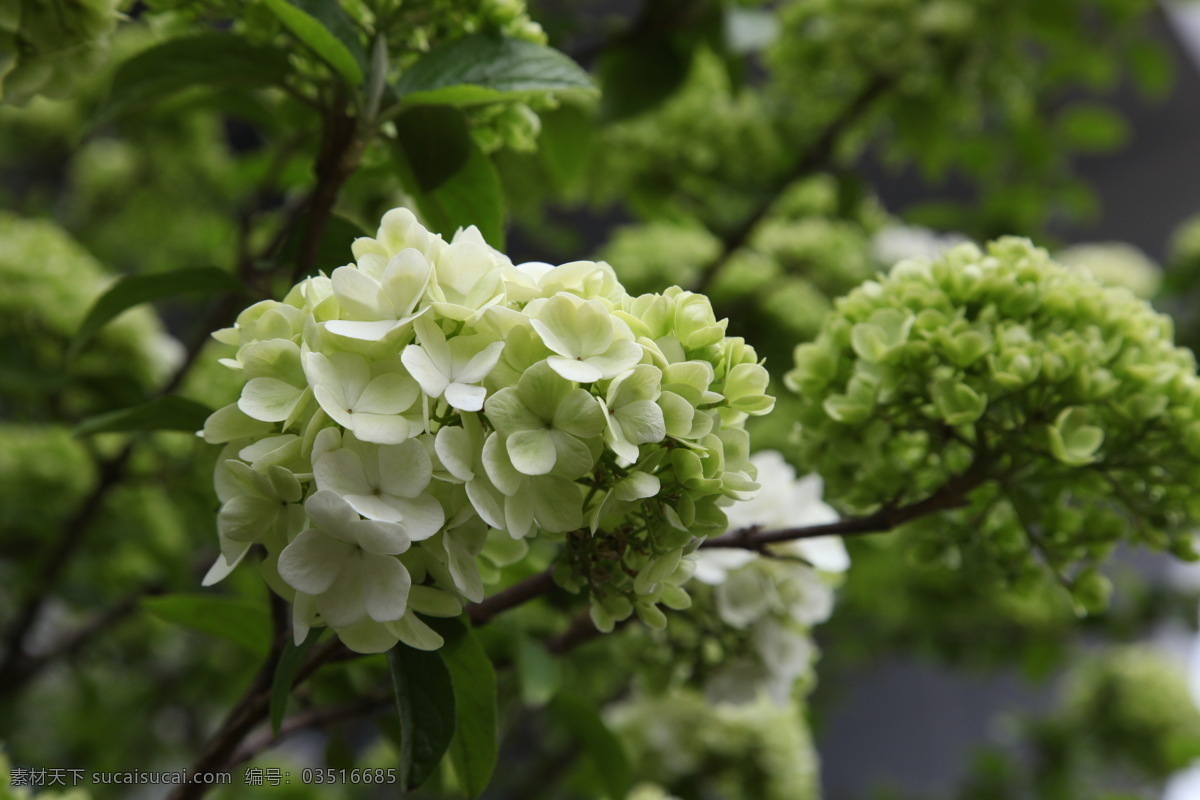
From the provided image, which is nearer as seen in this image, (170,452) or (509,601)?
(509,601)

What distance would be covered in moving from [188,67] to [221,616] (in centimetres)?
27

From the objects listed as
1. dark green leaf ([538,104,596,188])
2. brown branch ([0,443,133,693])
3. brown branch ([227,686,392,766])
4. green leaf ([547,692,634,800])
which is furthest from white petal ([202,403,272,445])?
brown branch ([0,443,133,693])

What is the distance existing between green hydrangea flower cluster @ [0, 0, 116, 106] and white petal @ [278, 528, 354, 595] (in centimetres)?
31

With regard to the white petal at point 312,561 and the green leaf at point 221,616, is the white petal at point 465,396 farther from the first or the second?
the green leaf at point 221,616

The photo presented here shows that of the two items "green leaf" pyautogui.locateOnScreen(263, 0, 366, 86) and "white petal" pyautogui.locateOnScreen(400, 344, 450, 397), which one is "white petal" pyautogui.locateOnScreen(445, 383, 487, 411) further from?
"green leaf" pyautogui.locateOnScreen(263, 0, 366, 86)

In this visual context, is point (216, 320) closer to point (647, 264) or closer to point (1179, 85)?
point (647, 264)

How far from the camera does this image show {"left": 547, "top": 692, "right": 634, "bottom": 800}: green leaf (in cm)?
60

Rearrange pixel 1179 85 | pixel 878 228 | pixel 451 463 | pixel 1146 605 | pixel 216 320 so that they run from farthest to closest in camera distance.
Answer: pixel 1179 85
pixel 1146 605
pixel 878 228
pixel 216 320
pixel 451 463

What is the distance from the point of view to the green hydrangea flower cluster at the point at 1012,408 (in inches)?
17.2

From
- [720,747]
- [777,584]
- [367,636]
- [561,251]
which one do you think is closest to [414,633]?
[367,636]

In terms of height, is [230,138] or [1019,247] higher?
[1019,247]

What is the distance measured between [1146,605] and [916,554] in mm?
1454

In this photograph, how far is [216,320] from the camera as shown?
2.15ft

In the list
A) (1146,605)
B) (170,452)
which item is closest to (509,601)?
(170,452)
